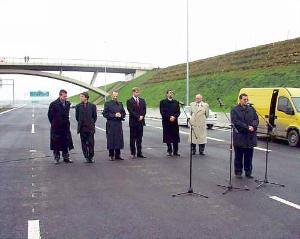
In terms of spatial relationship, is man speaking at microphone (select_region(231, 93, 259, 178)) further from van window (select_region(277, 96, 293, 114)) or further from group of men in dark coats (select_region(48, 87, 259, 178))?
van window (select_region(277, 96, 293, 114))

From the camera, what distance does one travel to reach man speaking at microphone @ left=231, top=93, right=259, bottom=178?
8.74m

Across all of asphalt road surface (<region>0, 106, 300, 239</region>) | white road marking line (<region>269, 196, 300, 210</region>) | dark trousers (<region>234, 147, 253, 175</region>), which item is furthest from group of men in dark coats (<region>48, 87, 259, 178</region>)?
white road marking line (<region>269, 196, 300, 210</region>)

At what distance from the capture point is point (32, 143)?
54.2 feet

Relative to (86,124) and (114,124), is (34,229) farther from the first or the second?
(114,124)

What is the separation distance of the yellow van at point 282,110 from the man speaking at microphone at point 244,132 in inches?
250

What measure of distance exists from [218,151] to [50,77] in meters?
60.0

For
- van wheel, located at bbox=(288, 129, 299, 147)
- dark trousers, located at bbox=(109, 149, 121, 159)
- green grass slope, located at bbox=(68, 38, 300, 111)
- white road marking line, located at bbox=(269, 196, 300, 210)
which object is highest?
green grass slope, located at bbox=(68, 38, 300, 111)

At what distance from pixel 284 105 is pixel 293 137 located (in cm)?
123

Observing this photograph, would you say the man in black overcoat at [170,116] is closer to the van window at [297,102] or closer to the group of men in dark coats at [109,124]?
the group of men in dark coats at [109,124]

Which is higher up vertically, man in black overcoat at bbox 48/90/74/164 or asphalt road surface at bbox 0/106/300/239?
man in black overcoat at bbox 48/90/74/164

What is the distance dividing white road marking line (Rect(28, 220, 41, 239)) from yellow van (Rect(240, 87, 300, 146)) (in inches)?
428

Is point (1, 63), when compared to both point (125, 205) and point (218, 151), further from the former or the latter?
point (125, 205)

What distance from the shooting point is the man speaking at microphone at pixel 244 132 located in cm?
874

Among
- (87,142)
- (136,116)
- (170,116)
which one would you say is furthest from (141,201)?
(170,116)
